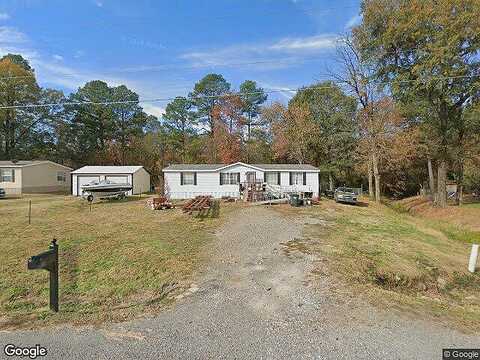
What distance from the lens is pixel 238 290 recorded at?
6270mm

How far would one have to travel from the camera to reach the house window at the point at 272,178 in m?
23.7

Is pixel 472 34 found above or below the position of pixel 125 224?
above

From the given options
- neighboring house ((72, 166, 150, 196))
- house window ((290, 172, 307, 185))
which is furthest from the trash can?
neighboring house ((72, 166, 150, 196))

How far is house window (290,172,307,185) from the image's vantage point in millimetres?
24047

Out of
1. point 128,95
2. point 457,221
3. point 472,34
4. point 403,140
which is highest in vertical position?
point 128,95

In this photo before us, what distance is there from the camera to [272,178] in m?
23.8

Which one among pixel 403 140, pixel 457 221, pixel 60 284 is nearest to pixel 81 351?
pixel 60 284

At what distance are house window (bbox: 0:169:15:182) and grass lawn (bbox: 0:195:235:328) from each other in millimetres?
17730

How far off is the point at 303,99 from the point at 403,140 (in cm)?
1346

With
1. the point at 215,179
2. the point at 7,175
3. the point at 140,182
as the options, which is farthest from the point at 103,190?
the point at 7,175

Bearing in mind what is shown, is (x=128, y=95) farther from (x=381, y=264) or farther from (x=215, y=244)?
(x=381, y=264)

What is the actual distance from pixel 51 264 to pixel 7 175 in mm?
29820

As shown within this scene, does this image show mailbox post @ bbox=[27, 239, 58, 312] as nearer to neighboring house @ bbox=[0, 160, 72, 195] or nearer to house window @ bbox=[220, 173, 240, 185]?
house window @ bbox=[220, 173, 240, 185]

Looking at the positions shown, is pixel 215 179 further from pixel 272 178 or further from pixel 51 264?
pixel 51 264
